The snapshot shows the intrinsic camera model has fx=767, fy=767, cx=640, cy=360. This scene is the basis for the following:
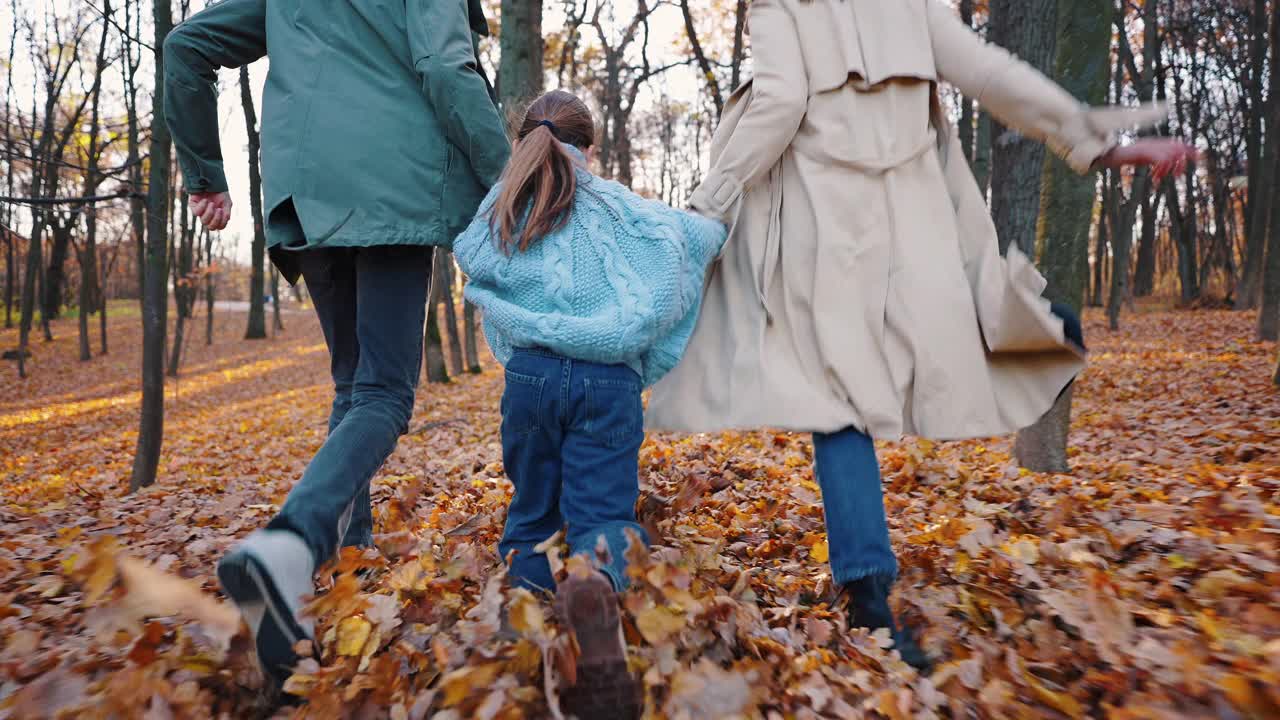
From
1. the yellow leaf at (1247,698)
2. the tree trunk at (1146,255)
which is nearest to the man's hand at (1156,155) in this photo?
the yellow leaf at (1247,698)

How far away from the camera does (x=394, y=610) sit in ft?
6.35

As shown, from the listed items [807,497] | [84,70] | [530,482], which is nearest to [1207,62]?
[807,497]

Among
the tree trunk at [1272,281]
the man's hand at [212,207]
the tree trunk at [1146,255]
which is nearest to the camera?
the man's hand at [212,207]

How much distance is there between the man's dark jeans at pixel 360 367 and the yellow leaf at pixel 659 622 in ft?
2.60

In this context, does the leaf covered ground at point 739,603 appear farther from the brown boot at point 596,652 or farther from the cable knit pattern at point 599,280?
the cable knit pattern at point 599,280

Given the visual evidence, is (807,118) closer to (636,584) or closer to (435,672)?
(636,584)

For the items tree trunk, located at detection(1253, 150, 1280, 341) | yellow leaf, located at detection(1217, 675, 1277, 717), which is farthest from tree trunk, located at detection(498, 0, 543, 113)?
tree trunk, located at detection(1253, 150, 1280, 341)

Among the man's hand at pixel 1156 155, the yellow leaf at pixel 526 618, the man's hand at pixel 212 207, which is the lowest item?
the yellow leaf at pixel 526 618

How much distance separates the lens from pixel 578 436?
85.3 inches

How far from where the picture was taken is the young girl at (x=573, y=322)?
6.99ft

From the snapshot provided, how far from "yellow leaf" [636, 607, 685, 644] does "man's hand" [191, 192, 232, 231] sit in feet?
6.44

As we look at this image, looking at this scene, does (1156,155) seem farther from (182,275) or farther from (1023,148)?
(182,275)

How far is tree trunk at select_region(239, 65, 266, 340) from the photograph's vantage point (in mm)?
17188

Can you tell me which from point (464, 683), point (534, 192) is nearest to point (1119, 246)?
point (534, 192)
